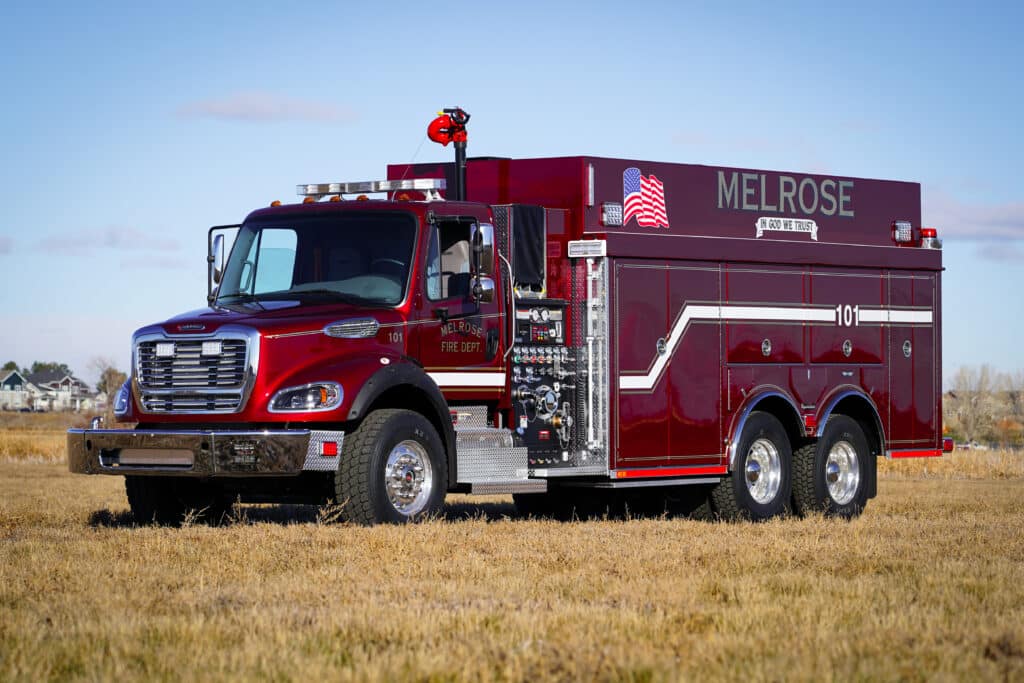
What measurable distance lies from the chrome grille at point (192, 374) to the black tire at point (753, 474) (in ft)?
19.0

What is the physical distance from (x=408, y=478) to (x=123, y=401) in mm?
2627

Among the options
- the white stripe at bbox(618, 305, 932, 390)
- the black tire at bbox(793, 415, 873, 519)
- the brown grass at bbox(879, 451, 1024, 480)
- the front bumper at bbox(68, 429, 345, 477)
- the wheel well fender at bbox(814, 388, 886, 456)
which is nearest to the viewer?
the front bumper at bbox(68, 429, 345, 477)

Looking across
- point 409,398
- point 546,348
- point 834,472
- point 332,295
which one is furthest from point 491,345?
point 834,472

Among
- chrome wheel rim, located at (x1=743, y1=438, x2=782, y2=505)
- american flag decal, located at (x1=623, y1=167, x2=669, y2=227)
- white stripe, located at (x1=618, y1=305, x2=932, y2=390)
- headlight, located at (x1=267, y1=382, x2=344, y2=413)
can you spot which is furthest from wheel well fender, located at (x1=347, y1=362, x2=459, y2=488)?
chrome wheel rim, located at (x1=743, y1=438, x2=782, y2=505)

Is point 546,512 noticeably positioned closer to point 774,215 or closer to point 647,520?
point 647,520

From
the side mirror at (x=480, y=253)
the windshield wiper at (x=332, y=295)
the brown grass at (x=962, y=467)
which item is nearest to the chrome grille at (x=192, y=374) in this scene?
the windshield wiper at (x=332, y=295)

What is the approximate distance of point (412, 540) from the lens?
36.9 ft

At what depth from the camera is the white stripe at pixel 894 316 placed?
57.0 ft

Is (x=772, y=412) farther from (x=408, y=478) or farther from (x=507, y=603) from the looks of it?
(x=507, y=603)

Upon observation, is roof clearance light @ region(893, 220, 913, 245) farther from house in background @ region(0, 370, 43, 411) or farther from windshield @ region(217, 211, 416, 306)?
house in background @ region(0, 370, 43, 411)

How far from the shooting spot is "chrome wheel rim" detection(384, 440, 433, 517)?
1284 centimetres

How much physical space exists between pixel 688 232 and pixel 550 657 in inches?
379

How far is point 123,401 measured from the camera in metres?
13.4

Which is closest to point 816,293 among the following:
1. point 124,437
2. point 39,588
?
point 124,437
